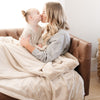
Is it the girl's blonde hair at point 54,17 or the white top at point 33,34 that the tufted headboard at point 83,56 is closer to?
the girl's blonde hair at point 54,17

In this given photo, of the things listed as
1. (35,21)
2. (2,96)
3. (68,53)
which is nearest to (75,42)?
(68,53)

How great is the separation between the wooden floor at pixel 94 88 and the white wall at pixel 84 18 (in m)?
0.46

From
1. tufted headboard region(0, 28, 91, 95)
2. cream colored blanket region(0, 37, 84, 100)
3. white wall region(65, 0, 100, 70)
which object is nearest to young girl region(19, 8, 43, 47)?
cream colored blanket region(0, 37, 84, 100)

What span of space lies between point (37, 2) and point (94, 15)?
878mm

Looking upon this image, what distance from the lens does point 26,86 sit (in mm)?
1552

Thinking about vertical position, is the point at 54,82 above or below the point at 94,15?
below

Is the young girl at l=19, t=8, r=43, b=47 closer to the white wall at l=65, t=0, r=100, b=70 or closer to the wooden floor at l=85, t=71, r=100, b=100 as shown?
the white wall at l=65, t=0, r=100, b=70

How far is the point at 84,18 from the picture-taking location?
2.78 metres

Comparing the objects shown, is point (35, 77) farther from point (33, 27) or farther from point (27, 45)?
point (33, 27)

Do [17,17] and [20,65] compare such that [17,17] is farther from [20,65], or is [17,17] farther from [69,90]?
[69,90]

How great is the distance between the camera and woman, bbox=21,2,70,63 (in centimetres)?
182

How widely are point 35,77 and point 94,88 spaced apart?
1083 millimetres

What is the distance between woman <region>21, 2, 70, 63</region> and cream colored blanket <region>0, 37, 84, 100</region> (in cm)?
6

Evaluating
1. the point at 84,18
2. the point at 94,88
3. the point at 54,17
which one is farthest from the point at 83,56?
the point at 84,18
